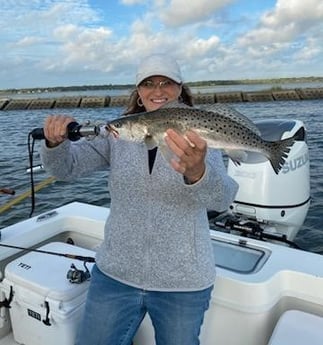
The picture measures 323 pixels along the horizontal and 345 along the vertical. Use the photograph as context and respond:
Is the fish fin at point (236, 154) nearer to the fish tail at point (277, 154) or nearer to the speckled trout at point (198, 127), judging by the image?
the speckled trout at point (198, 127)

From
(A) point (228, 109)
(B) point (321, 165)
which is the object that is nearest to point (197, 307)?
(A) point (228, 109)

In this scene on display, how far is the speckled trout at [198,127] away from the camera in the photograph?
2.01 metres

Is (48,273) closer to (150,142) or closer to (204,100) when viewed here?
(150,142)

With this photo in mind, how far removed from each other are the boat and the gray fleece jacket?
73cm

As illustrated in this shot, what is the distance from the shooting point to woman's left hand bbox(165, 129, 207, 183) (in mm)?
1813

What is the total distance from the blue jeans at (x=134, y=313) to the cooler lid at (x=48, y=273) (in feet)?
1.90

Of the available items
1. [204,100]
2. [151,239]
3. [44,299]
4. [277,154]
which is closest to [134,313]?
[151,239]

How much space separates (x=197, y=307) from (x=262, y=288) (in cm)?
74

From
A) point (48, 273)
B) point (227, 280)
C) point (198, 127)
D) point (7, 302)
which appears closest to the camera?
point (198, 127)

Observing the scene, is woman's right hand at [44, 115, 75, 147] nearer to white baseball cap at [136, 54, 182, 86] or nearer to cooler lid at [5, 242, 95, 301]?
white baseball cap at [136, 54, 182, 86]

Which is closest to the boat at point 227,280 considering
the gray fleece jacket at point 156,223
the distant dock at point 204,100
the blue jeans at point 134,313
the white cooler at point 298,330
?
the white cooler at point 298,330

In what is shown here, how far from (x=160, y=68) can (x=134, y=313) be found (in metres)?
1.40

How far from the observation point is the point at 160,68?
2.28 m

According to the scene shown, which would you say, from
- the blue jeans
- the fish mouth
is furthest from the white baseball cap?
the blue jeans
